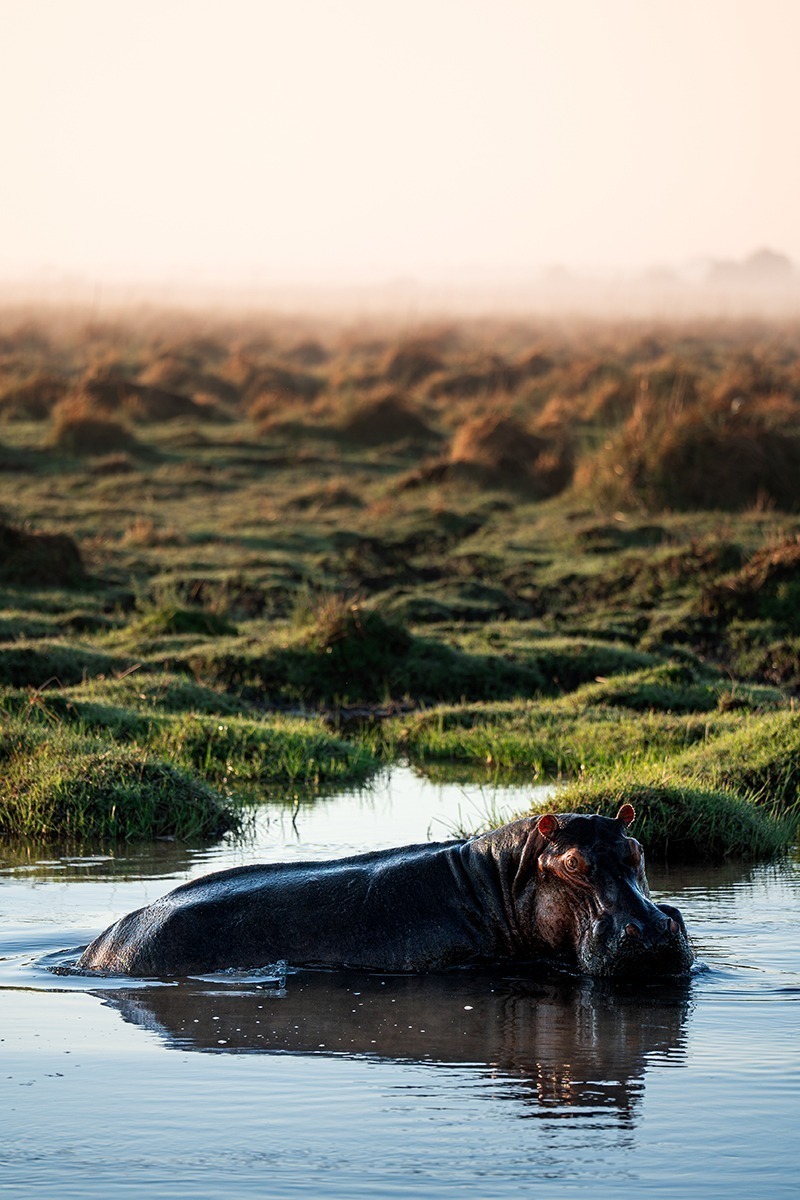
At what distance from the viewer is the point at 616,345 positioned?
139ft

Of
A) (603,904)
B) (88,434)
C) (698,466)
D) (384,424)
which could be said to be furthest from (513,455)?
(603,904)

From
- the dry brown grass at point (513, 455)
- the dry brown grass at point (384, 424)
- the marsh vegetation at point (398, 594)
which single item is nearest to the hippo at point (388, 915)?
the marsh vegetation at point (398, 594)

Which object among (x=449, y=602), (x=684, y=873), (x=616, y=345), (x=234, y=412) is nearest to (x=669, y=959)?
(x=684, y=873)

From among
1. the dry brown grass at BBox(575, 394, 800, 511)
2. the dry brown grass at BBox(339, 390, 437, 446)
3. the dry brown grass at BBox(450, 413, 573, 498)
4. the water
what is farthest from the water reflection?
the dry brown grass at BBox(339, 390, 437, 446)

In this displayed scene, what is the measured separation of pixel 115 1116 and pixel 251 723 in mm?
6210

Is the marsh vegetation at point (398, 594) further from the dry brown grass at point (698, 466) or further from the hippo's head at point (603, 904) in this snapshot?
the hippo's head at point (603, 904)

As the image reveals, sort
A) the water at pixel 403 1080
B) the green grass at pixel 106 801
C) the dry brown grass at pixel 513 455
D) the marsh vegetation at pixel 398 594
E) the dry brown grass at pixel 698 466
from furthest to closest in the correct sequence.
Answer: the dry brown grass at pixel 513 455
the dry brown grass at pixel 698 466
the marsh vegetation at pixel 398 594
the green grass at pixel 106 801
the water at pixel 403 1080

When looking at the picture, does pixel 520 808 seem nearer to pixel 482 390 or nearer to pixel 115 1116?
pixel 115 1116

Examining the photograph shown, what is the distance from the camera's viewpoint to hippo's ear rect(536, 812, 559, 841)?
17.9 feet

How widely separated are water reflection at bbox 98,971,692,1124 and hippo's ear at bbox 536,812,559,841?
1.46 feet

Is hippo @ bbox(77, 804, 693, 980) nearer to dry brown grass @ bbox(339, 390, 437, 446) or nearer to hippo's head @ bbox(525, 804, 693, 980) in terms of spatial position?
hippo's head @ bbox(525, 804, 693, 980)

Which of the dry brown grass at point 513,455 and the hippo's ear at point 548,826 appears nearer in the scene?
the hippo's ear at point 548,826

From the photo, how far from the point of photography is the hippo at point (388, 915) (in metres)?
5.54

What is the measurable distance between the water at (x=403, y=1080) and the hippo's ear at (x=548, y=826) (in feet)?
1.48
